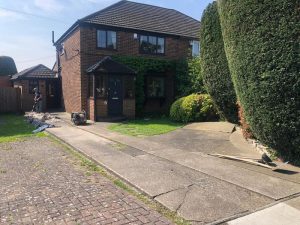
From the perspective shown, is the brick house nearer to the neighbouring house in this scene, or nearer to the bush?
the neighbouring house

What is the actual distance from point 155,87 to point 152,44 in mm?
2813

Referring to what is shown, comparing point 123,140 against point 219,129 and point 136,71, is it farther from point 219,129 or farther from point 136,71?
point 136,71

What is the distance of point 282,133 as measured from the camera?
6727 millimetres

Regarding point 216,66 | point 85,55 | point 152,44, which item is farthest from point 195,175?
point 152,44

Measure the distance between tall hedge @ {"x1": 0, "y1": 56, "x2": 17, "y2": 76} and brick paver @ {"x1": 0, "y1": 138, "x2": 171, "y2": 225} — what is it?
42.0 metres

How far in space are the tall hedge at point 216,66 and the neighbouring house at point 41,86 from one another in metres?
15.3

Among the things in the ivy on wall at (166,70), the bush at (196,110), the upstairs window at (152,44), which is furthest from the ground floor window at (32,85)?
the bush at (196,110)

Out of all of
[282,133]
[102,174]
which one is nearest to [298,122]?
[282,133]

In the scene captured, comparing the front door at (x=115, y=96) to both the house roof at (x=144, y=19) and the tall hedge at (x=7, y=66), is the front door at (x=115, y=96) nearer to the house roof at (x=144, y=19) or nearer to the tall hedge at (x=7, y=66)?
the house roof at (x=144, y=19)

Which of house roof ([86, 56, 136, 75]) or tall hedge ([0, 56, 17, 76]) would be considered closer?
house roof ([86, 56, 136, 75])

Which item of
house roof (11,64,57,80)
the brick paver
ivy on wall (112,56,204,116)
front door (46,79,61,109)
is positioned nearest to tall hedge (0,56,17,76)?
house roof (11,64,57,80)

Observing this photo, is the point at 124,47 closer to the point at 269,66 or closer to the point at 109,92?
the point at 109,92

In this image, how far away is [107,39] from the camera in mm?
18750

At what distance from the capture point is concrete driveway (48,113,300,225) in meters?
4.98
